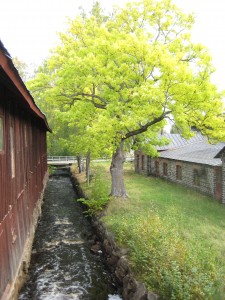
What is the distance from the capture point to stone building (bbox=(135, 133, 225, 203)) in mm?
20000

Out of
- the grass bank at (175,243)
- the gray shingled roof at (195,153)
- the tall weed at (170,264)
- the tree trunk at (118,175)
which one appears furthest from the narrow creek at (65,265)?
the gray shingled roof at (195,153)

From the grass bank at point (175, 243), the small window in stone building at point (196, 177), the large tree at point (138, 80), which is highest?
the large tree at point (138, 80)

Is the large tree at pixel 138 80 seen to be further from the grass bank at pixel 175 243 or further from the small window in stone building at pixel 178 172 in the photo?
the small window in stone building at pixel 178 172

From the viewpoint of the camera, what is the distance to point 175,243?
9305mm

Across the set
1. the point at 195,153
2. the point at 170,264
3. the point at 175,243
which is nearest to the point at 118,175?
the point at 195,153

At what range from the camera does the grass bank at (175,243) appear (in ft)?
24.1

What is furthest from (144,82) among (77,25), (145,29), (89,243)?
(89,243)

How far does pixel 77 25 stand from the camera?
18766mm

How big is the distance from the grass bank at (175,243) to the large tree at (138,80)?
292 centimetres

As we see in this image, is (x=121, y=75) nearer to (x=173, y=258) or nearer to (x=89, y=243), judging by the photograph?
(x=89, y=243)

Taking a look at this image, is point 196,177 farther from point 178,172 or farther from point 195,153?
point 178,172

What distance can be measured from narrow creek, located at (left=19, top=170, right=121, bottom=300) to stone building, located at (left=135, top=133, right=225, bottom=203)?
28.3 feet

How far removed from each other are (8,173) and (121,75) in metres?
9.82

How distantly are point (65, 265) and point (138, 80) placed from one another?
9.58 metres
